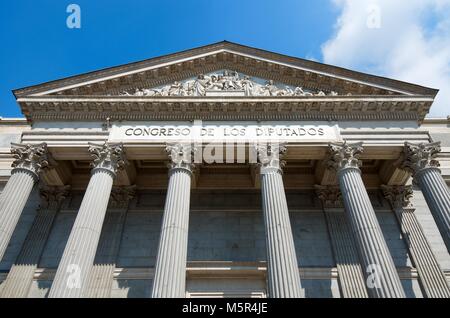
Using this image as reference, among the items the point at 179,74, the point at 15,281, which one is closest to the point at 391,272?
the point at 179,74

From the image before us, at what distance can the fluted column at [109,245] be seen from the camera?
55.3 feet

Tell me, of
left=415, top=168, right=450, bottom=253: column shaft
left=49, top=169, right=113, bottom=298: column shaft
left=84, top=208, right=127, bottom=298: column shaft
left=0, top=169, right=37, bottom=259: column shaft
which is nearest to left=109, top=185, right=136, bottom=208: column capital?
left=84, top=208, right=127, bottom=298: column shaft

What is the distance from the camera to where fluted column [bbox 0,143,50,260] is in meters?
14.6

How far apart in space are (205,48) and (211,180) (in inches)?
296

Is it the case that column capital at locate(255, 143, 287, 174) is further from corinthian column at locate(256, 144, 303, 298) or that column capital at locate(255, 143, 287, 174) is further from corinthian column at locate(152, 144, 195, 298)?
corinthian column at locate(152, 144, 195, 298)

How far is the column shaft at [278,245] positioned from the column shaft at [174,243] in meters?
3.16

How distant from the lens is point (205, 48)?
20.7 meters

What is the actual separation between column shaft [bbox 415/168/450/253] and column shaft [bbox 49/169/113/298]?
45.2ft

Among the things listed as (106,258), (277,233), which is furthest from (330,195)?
(106,258)

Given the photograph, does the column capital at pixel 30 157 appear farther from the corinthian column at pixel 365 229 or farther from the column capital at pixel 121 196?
the corinthian column at pixel 365 229

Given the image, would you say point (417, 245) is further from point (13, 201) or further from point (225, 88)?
point (13, 201)

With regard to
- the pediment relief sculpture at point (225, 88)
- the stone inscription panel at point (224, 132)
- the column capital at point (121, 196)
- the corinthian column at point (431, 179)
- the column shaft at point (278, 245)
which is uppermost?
the pediment relief sculpture at point (225, 88)

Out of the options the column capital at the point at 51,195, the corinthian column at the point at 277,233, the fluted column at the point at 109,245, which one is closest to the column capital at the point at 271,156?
the corinthian column at the point at 277,233

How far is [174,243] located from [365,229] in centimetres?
732
